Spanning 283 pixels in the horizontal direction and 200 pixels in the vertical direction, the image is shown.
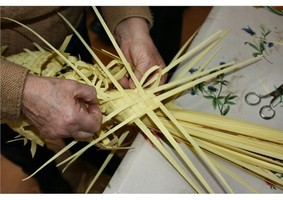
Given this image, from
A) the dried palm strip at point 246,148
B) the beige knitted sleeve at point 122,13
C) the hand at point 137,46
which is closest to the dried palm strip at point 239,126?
the dried palm strip at point 246,148

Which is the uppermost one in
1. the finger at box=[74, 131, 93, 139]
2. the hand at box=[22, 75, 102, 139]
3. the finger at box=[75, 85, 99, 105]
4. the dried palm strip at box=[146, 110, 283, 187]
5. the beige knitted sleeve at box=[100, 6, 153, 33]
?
the beige knitted sleeve at box=[100, 6, 153, 33]

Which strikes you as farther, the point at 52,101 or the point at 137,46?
the point at 137,46

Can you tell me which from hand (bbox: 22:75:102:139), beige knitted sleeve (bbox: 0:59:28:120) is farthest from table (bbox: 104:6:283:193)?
beige knitted sleeve (bbox: 0:59:28:120)

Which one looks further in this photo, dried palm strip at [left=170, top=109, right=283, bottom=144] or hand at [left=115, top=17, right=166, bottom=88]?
hand at [left=115, top=17, right=166, bottom=88]

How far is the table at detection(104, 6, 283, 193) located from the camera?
888 mm

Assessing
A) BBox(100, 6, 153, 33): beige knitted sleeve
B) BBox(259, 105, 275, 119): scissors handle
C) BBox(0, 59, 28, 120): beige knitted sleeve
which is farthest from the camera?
BBox(100, 6, 153, 33): beige knitted sleeve

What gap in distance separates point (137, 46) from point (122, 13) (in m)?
0.11

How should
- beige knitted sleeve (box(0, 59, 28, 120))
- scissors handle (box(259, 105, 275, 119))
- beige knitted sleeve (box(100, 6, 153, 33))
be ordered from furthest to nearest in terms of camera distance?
1. beige knitted sleeve (box(100, 6, 153, 33))
2. scissors handle (box(259, 105, 275, 119))
3. beige knitted sleeve (box(0, 59, 28, 120))

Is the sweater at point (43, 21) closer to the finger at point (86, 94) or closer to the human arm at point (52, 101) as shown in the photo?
the human arm at point (52, 101)

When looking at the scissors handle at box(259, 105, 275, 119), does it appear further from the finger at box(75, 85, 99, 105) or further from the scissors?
the finger at box(75, 85, 99, 105)

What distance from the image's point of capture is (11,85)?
0.85 meters

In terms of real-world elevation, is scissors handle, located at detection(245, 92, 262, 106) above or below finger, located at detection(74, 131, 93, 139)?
above

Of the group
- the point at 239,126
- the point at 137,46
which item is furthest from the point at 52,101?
the point at 239,126

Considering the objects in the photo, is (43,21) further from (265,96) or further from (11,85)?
(265,96)
